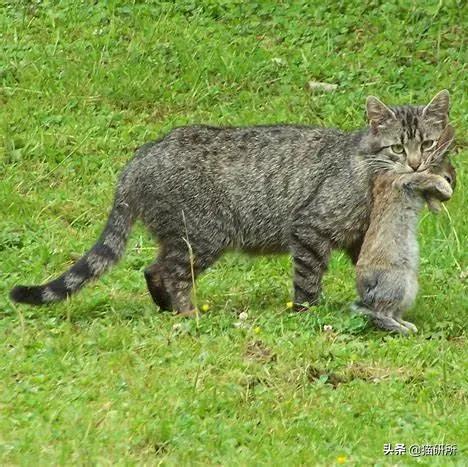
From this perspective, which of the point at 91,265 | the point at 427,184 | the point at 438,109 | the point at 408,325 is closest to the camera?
the point at 408,325

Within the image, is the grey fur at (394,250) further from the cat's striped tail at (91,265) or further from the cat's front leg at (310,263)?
the cat's striped tail at (91,265)

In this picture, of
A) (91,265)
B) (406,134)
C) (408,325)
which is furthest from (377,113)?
(91,265)

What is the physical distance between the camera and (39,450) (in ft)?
20.3

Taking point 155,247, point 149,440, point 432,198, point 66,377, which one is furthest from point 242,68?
point 149,440

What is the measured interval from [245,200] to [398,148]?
3.49 feet

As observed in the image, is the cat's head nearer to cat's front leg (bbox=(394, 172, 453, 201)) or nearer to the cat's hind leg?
cat's front leg (bbox=(394, 172, 453, 201))

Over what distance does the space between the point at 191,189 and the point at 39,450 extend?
3.13m

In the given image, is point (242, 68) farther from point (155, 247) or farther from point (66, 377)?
Answer: point (66, 377)

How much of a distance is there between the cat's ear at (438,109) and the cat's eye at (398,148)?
0.27 m

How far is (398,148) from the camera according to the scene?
29.1 ft

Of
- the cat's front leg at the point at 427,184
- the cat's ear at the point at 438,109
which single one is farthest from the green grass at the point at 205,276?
the cat's ear at the point at 438,109

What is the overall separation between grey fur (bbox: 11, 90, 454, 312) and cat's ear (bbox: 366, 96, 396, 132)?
0.06 feet

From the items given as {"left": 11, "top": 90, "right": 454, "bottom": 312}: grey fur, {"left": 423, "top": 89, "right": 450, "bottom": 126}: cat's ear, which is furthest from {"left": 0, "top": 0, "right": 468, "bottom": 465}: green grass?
{"left": 423, "top": 89, "right": 450, "bottom": 126}: cat's ear

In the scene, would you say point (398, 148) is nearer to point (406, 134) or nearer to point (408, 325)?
point (406, 134)
